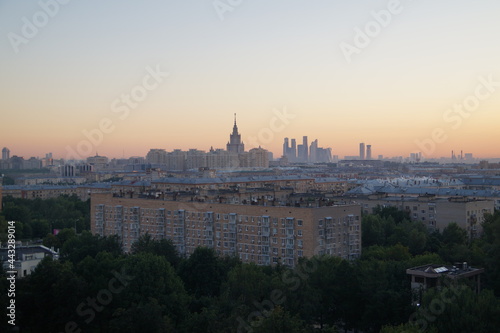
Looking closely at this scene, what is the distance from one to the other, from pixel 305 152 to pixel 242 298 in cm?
13410

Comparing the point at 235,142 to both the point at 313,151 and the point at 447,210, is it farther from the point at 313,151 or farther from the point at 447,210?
the point at 447,210

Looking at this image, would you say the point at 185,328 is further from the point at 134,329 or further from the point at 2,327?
the point at 2,327

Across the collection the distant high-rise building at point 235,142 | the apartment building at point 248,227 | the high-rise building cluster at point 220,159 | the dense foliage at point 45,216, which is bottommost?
the dense foliage at point 45,216

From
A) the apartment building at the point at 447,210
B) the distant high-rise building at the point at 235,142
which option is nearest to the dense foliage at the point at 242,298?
the apartment building at the point at 447,210

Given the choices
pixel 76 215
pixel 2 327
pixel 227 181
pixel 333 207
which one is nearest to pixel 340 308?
pixel 333 207

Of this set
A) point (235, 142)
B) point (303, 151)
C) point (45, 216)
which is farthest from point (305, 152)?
point (45, 216)

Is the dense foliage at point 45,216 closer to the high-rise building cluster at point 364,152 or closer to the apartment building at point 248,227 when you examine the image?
the apartment building at point 248,227

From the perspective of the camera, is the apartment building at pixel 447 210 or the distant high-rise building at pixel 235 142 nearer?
the apartment building at pixel 447 210

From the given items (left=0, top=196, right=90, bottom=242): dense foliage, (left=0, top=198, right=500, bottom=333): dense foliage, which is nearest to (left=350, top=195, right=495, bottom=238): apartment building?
(left=0, top=198, right=500, bottom=333): dense foliage

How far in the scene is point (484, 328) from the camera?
11531mm

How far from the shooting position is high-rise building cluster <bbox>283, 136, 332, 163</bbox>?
143375 mm

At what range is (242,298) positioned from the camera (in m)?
13.9

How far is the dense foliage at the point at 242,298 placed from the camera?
12.0 meters

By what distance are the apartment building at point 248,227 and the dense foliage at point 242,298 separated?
8.42ft
